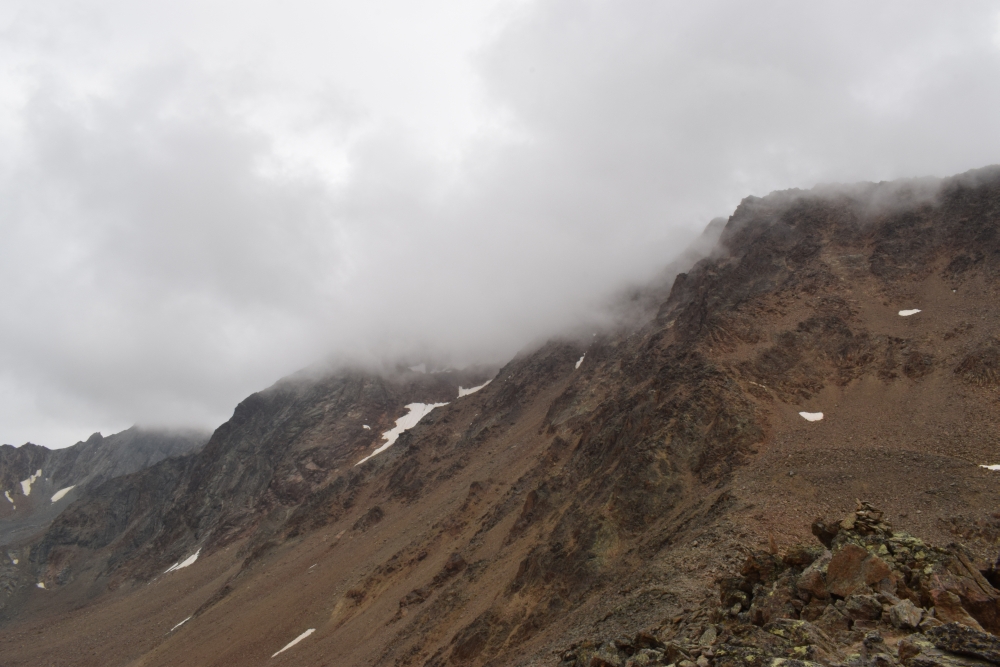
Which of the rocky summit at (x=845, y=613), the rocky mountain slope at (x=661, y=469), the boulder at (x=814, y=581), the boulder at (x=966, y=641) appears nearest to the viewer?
the boulder at (x=966, y=641)

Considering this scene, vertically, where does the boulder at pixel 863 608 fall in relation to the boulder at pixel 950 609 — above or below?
above

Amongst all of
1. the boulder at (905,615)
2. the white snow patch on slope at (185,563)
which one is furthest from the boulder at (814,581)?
the white snow patch on slope at (185,563)

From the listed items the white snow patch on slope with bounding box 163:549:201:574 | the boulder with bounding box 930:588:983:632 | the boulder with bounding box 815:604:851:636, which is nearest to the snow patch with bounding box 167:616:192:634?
the white snow patch on slope with bounding box 163:549:201:574

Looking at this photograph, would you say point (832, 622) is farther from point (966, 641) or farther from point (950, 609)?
point (966, 641)

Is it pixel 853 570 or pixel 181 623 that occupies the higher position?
pixel 853 570

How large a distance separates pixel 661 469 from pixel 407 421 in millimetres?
94027

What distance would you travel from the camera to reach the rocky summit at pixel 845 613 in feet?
37.1

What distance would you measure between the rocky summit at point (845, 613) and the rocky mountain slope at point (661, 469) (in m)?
1.15

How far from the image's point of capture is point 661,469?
117 feet

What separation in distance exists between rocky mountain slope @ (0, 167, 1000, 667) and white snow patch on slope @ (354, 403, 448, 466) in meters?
19.4

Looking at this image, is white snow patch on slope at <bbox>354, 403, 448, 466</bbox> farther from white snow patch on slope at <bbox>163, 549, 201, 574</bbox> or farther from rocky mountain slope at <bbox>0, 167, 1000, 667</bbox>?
white snow patch on slope at <bbox>163, 549, 201, 574</bbox>

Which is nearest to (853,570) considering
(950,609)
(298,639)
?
(950,609)

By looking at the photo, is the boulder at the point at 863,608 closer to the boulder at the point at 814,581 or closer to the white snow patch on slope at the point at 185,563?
the boulder at the point at 814,581

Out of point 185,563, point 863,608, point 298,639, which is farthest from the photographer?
point 185,563
